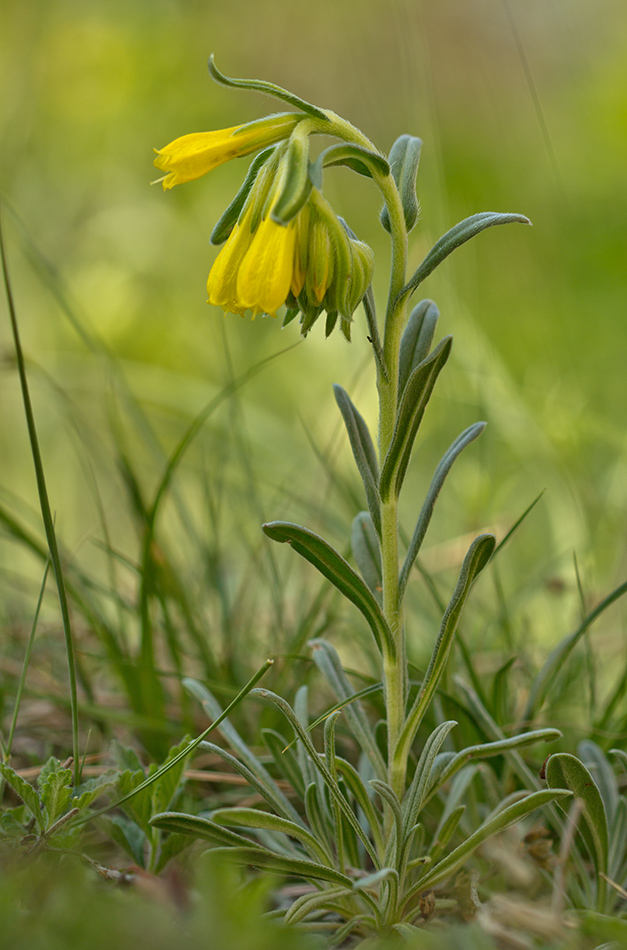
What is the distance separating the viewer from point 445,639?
124 centimetres

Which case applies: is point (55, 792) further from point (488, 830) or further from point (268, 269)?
point (268, 269)

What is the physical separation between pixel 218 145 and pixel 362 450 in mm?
556

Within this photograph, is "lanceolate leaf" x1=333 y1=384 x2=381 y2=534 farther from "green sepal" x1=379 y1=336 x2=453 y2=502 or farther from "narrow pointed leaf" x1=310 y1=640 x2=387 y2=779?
"narrow pointed leaf" x1=310 y1=640 x2=387 y2=779

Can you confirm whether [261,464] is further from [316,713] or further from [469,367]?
[316,713]

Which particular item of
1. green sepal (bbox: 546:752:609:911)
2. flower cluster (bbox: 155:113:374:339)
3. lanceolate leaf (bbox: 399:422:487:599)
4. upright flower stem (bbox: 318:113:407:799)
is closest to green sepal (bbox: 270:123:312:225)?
flower cluster (bbox: 155:113:374:339)

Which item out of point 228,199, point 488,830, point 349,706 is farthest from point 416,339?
point 228,199

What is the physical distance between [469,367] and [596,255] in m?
2.34

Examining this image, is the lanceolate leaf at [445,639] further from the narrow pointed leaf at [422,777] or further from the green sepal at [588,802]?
the green sepal at [588,802]

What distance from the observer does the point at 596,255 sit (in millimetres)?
4672

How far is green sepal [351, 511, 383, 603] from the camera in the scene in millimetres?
1479

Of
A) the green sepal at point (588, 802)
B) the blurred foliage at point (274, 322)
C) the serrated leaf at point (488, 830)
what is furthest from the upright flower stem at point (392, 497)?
the blurred foliage at point (274, 322)

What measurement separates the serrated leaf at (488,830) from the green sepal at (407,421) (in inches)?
19.8

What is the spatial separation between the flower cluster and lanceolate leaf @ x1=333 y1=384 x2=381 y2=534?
24cm

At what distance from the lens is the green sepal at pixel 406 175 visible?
125 cm
